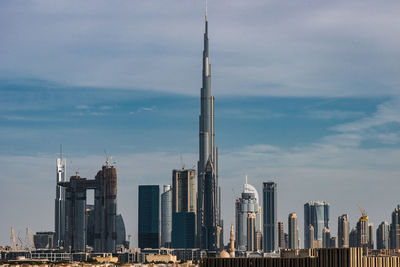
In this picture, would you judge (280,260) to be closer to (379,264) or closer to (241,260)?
(241,260)

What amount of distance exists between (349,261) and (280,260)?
13.0 meters

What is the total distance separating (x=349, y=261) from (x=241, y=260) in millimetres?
20707

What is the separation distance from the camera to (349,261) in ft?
503

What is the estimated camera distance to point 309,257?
15825cm

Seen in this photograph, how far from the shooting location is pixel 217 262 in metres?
167

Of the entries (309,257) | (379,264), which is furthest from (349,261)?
(379,264)

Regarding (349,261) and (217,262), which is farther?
(217,262)

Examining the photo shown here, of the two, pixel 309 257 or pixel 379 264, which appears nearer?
pixel 309 257

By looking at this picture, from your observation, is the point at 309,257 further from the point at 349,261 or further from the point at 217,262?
the point at 217,262

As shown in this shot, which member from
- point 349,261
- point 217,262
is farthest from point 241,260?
point 349,261

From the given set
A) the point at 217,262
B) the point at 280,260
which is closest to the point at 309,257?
the point at 280,260

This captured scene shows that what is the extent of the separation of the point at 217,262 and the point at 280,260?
42.1 feet

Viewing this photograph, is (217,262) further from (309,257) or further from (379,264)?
(379,264)

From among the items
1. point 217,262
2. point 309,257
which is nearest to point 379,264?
point 309,257
